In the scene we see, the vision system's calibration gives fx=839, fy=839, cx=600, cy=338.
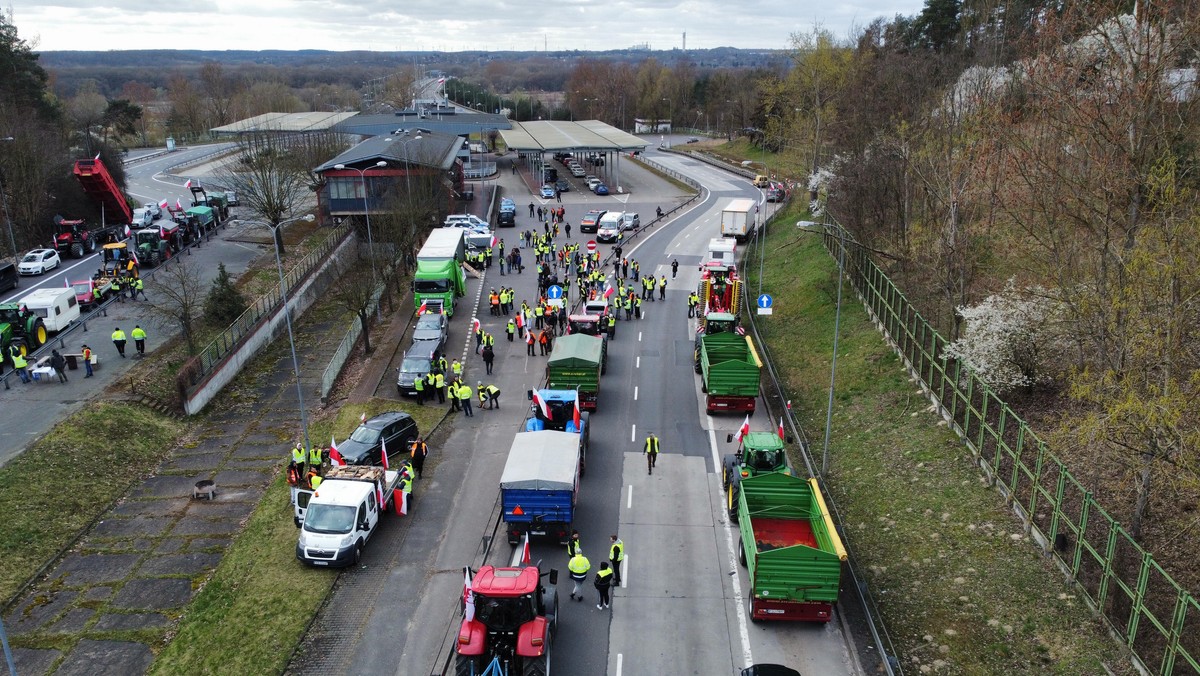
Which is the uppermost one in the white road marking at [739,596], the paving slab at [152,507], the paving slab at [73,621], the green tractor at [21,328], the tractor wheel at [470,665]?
the green tractor at [21,328]

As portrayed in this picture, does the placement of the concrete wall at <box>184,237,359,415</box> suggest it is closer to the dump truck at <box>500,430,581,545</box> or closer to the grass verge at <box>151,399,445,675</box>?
the grass verge at <box>151,399,445,675</box>

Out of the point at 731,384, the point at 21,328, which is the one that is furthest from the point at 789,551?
the point at 21,328

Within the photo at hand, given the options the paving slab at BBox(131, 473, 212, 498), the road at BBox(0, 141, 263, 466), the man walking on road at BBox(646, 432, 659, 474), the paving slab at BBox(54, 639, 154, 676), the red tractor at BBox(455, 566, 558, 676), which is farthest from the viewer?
the road at BBox(0, 141, 263, 466)

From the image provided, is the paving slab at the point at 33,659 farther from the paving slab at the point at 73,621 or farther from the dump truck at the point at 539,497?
the dump truck at the point at 539,497

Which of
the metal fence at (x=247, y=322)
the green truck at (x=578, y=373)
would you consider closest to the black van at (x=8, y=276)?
the metal fence at (x=247, y=322)

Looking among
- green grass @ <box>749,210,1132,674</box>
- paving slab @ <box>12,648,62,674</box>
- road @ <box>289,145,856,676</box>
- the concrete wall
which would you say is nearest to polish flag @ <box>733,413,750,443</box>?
road @ <box>289,145,856,676</box>

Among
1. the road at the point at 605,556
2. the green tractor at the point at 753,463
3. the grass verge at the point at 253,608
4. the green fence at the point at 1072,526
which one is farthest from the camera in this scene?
the green tractor at the point at 753,463
